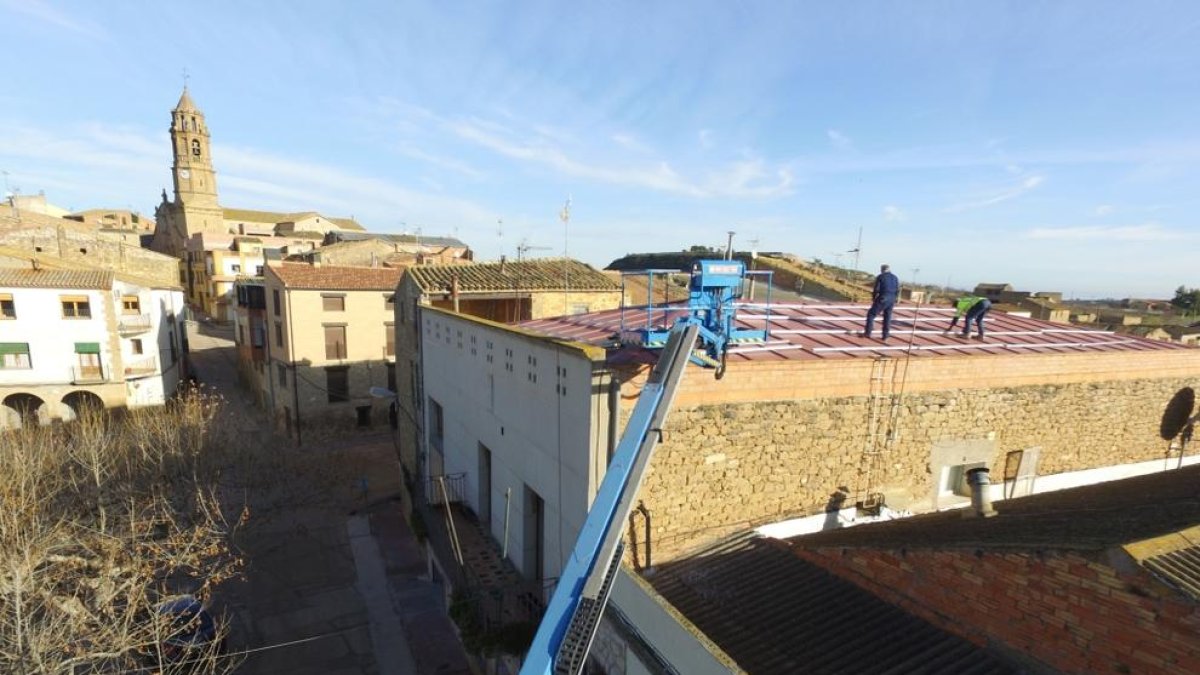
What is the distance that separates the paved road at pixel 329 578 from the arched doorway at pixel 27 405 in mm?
10778

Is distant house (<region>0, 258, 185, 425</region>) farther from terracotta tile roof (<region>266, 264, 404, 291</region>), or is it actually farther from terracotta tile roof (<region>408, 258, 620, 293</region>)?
terracotta tile roof (<region>408, 258, 620, 293</region>)

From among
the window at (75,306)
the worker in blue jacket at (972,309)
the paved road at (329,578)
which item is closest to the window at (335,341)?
the paved road at (329,578)

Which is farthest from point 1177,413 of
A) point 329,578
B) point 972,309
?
point 329,578

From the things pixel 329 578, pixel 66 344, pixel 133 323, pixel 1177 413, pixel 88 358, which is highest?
pixel 1177 413

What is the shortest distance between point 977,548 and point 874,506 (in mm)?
3818

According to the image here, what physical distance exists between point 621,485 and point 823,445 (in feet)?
16.3

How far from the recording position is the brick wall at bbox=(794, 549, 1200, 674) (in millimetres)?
4730

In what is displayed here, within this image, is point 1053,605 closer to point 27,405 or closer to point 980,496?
point 980,496

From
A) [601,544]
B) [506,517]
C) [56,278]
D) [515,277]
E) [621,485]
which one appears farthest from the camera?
[56,278]

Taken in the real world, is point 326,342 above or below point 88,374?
above

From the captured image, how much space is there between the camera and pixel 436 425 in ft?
54.4

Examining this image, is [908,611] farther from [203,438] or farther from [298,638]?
[203,438]

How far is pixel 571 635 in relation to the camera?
4828 millimetres

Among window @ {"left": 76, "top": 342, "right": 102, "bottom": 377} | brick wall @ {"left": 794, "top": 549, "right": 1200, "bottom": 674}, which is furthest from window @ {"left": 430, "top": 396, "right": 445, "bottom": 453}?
window @ {"left": 76, "top": 342, "right": 102, "bottom": 377}
